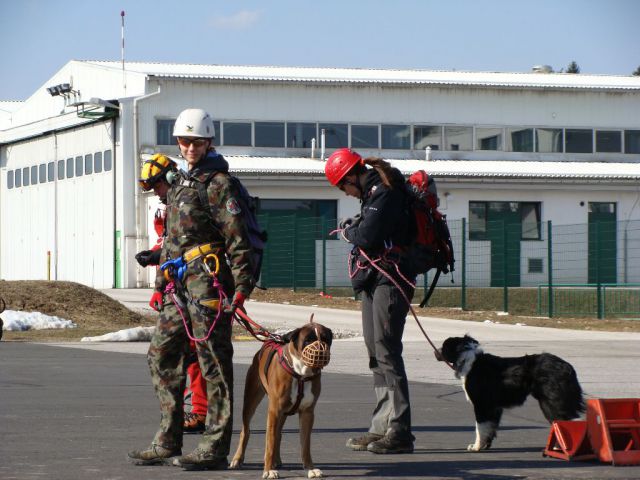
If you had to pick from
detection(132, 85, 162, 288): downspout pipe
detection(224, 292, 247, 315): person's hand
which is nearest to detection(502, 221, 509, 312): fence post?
detection(132, 85, 162, 288): downspout pipe

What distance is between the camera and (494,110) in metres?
46.6

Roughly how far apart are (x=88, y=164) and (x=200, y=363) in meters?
38.7

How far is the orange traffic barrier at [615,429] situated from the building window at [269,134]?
119 feet

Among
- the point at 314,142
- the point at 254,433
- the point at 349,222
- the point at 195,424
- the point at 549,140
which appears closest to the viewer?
the point at 349,222

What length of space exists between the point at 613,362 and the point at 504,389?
26.3ft

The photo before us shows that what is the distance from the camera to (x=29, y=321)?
22875 mm

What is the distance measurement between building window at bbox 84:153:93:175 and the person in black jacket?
3737cm

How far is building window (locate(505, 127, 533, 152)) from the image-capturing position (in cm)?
4662

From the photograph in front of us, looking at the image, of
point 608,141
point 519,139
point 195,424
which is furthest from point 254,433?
point 608,141

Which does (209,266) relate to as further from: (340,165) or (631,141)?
(631,141)

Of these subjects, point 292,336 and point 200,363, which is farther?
point 200,363

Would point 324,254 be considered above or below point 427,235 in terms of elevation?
below

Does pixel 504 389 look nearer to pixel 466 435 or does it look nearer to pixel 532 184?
pixel 466 435

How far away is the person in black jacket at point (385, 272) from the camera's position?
859cm
